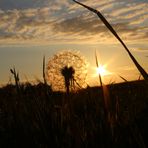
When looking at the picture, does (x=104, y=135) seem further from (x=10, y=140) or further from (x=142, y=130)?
(x=10, y=140)

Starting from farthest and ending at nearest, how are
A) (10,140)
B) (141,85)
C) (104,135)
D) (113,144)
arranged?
(141,85)
(10,140)
(104,135)
(113,144)

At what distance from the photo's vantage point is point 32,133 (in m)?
2.19

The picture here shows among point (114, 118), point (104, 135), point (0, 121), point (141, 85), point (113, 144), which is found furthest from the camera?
point (141, 85)

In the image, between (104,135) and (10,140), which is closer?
(104,135)

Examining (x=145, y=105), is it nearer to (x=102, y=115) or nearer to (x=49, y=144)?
(x=102, y=115)

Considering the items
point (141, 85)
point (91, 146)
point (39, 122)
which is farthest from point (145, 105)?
point (91, 146)

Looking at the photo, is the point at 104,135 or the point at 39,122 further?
the point at 39,122

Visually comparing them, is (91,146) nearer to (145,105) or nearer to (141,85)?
(145,105)

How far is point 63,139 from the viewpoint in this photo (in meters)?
1.94

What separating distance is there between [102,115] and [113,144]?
17.2 inches

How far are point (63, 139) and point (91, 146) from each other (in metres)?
0.19

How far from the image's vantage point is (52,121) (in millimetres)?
2281

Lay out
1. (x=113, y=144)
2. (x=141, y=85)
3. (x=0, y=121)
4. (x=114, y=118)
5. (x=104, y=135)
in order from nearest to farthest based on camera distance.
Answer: (x=113, y=144) → (x=104, y=135) → (x=114, y=118) → (x=0, y=121) → (x=141, y=85)

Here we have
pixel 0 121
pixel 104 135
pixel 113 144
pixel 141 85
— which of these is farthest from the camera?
pixel 141 85
